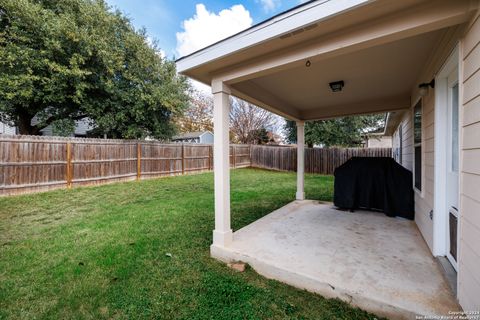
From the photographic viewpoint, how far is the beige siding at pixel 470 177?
4.76 feet

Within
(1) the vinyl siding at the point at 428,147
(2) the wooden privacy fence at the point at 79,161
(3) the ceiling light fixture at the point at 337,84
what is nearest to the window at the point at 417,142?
(1) the vinyl siding at the point at 428,147

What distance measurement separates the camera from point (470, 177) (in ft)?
5.09

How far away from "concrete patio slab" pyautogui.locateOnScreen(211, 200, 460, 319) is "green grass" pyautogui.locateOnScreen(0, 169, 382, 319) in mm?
141

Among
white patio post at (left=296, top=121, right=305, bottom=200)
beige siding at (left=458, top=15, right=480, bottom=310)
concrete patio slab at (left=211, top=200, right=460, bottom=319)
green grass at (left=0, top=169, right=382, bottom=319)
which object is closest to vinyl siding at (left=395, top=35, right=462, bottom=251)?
concrete patio slab at (left=211, top=200, right=460, bottom=319)

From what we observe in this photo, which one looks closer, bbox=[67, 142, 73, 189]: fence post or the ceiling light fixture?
the ceiling light fixture

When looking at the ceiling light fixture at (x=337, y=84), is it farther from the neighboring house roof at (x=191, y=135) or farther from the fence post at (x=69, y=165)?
the neighboring house roof at (x=191, y=135)

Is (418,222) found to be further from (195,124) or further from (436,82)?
(195,124)

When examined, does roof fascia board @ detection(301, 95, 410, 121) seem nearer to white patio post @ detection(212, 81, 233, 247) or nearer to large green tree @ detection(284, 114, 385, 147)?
white patio post @ detection(212, 81, 233, 247)

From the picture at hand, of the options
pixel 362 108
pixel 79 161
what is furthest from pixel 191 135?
pixel 362 108

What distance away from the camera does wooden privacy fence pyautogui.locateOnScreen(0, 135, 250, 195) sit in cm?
612

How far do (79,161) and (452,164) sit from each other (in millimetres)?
9194

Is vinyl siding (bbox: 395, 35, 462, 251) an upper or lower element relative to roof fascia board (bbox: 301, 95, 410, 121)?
lower

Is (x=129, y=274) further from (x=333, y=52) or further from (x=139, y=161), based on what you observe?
(x=139, y=161)

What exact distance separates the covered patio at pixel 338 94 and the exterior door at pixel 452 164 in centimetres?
26
